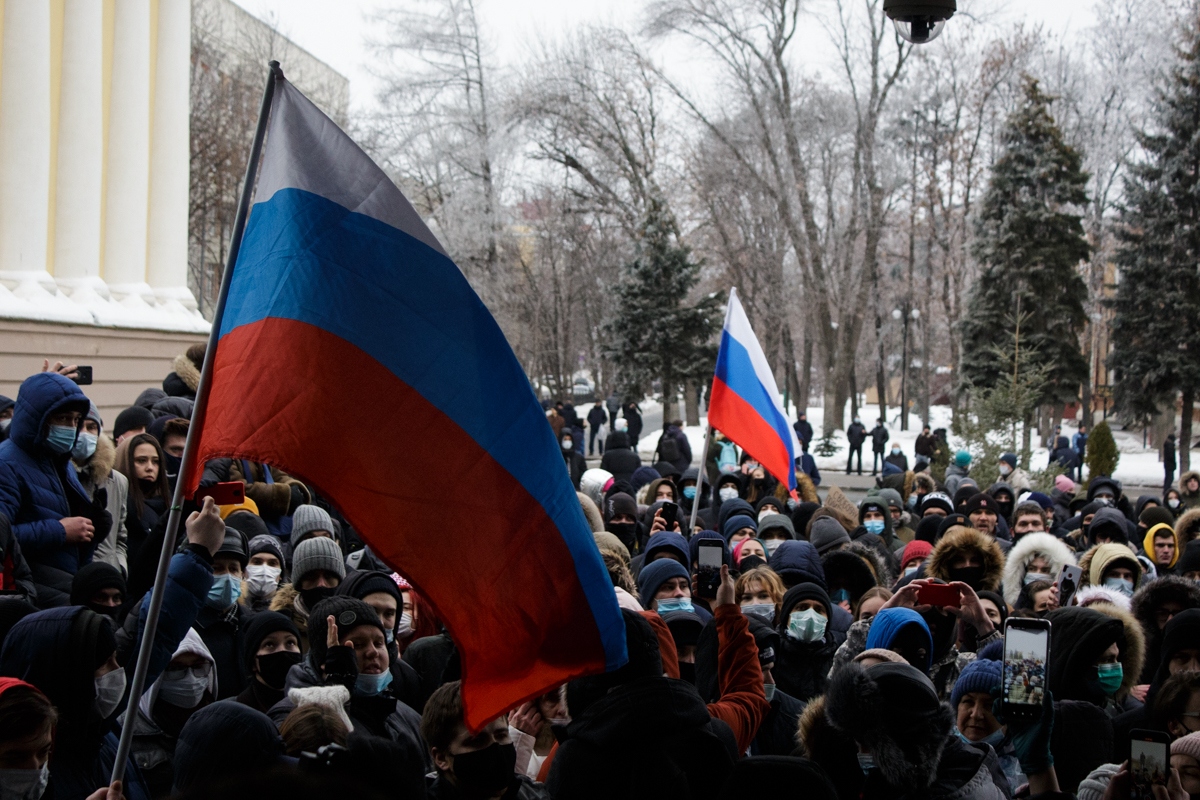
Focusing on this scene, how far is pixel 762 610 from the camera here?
5930mm

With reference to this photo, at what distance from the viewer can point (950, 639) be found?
5.14 metres

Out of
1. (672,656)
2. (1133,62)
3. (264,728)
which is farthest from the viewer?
(1133,62)

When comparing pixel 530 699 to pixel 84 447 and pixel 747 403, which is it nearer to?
pixel 84 447

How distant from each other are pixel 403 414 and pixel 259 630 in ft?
5.06

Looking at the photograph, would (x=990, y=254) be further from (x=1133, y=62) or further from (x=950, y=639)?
(x=950, y=639)

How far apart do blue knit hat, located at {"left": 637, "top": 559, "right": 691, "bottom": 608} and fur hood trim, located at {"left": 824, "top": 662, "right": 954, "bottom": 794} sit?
2.22 m

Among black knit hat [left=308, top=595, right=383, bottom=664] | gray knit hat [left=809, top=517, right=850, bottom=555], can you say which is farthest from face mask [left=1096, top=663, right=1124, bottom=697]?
gray knit hat [left=809, top=517, right=850, bottom=555]

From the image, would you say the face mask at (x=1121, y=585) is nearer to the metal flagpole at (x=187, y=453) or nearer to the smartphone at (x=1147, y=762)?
the smartphone at (x=1147, y=762)

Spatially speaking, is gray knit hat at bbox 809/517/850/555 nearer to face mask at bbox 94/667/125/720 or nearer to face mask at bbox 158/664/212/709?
face mask at bbox 158/664/212/709

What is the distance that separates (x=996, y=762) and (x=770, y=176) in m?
40.2

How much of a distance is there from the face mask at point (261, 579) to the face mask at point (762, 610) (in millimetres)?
2535

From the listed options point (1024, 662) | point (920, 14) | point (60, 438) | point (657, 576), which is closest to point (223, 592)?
point (60, 438)

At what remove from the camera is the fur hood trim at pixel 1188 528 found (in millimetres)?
→ 8445

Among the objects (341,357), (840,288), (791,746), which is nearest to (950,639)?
(791,746)
